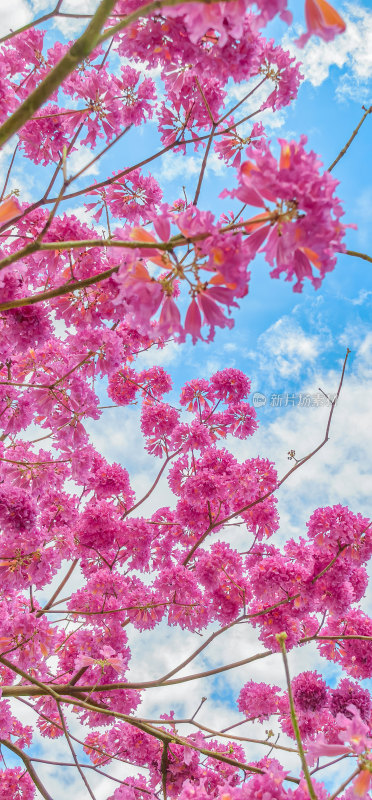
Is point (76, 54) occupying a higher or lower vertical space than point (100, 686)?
higher

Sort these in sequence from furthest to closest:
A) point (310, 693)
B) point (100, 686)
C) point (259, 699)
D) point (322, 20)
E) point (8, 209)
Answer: point (259, 699)
point (310, 693)
point (100, 686)
point (8, 209)
point (322, 20)

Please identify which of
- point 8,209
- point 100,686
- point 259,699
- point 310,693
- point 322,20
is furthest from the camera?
point 259,699

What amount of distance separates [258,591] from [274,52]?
463 centimetres

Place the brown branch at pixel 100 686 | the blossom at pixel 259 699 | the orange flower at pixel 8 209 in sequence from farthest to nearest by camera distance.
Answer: the blossom at pixel 259 699, the brown branch at pixel 100 686, the orange flower at pixel 8 209

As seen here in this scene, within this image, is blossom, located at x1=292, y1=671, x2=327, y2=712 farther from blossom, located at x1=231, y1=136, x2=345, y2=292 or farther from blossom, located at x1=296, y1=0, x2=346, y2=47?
blossom, located at x1=296, y1=0, x2=346, y2=47

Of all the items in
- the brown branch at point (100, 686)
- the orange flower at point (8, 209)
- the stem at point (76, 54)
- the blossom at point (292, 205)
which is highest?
the orange flower at point (8, 209)

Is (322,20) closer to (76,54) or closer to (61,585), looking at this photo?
(76,54)

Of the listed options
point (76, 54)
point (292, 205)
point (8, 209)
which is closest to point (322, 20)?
point (292, 205)

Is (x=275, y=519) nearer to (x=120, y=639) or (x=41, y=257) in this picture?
(x=120, y=639)

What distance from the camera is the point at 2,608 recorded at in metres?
4.88

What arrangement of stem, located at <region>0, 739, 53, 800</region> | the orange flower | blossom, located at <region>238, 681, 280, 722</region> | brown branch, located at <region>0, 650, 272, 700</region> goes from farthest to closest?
blossom, located at <region>238, 681, 280, 722</region>
stem, located at <region>0, 739, 53, 800</region>
brown branch, located at <region>0, 650, 272, 700</region>
the orange flower

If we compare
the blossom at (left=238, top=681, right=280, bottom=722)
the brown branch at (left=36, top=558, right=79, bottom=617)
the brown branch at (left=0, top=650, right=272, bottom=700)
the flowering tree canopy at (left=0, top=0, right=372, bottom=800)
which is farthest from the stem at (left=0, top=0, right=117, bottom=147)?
the blossom at (left=238, top=681, right=280, bottom=722)

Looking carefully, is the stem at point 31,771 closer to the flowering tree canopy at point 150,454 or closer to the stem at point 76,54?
the flowering tree canopy at point 150,454

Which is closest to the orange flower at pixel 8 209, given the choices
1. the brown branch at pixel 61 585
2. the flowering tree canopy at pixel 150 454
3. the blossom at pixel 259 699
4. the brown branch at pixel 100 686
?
the flowering tree canopy at pixel 150 454
